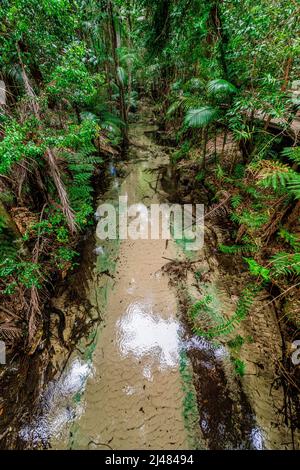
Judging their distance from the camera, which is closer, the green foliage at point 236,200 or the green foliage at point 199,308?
the green foliage at point 199,308

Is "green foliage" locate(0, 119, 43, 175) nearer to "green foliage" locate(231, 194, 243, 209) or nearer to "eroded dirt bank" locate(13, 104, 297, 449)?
"eroded dirt bank" locate(13, 104, 297, 449)

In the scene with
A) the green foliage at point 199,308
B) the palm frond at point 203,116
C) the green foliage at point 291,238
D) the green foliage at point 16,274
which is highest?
the palm frond at point 203,116

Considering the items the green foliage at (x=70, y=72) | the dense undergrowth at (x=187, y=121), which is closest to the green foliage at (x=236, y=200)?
the dense undergrowth at (x=187, y=121)

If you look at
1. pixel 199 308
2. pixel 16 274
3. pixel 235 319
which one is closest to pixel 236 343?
pixel 235 319

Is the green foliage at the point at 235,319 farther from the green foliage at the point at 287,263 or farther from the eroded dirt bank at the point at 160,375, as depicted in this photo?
the green foliage at the point at 287,263

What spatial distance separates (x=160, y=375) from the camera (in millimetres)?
2600

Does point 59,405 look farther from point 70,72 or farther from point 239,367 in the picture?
point 70,72

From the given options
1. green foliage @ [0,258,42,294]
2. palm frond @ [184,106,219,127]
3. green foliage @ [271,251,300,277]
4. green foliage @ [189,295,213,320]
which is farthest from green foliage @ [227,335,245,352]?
palm frond @ [184,106,219,127]

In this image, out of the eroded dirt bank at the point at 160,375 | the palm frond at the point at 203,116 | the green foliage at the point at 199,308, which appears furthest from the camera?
the palm frond at the point at 203,116

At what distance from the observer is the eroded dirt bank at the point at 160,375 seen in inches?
84.9

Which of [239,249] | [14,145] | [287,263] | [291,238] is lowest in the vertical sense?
[239,249]

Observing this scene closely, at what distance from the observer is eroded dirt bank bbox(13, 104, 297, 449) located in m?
2.16
